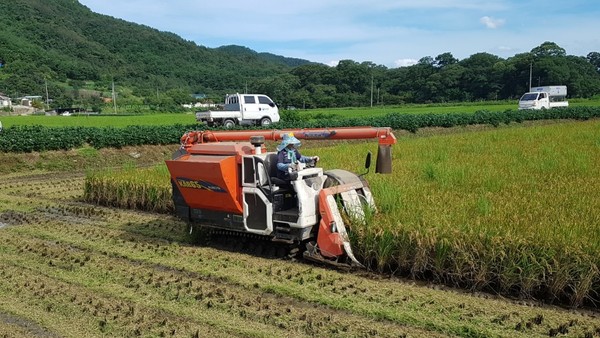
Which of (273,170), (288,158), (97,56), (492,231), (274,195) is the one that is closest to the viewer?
(492,231)

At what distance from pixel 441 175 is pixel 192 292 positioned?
6047 mm

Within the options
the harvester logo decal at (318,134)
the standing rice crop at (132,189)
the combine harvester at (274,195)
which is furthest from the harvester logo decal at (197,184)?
the standing rice crop at (132,189)

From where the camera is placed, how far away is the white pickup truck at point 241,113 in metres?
27.2

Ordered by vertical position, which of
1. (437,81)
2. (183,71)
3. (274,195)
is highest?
(183,71)

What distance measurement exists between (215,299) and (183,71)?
360 feet

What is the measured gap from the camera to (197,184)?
8109 millimetres

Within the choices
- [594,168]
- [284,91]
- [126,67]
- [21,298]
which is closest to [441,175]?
[594,168]

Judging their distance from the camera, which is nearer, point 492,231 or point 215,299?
point 215,299

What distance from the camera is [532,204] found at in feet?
25.5

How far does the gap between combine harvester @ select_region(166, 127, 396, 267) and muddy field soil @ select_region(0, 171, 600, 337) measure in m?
0.44

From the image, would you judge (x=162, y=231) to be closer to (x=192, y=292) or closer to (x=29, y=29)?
(x=192, y=292)

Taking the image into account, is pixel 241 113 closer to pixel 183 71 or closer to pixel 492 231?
pixel 492 231

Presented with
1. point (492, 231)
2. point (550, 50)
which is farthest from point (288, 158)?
point (550, 50)

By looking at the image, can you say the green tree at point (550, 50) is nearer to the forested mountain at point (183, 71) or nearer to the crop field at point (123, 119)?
the forested mountain at point (183, 71)
